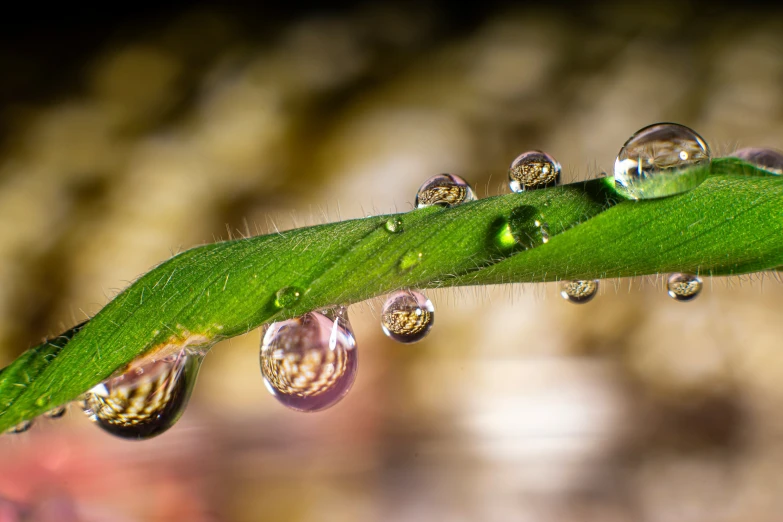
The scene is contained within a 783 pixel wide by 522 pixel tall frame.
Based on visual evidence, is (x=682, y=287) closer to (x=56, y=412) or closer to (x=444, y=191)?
(x=444, y=191)

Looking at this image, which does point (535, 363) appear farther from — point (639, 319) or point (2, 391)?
point (2, 391)

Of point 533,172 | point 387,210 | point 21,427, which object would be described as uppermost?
point 387,210

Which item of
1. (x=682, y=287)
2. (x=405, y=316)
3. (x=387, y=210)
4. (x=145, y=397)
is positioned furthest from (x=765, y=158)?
(x=387, y=210)

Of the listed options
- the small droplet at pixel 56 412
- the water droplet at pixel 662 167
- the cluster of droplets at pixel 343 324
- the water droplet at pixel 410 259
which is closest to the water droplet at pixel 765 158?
the cluster of droplets at pixel 343 324

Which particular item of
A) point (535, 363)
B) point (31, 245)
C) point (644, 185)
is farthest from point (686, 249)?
point (31, 245)

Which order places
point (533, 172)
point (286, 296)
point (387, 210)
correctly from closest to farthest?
point (286, 296) < point (533, 172) < point (387, 210)

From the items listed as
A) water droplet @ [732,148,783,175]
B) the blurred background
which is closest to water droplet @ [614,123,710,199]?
water droplet @ [732,148,783,175]

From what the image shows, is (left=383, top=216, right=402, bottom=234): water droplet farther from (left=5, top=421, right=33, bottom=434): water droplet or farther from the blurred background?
the blurred background
